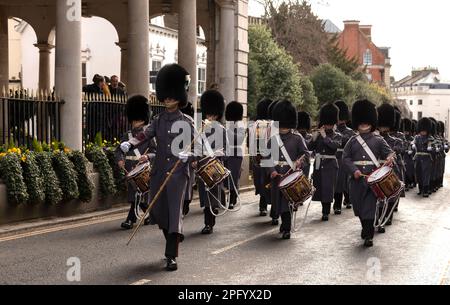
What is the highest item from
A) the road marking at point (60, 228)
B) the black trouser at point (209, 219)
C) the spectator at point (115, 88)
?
the spectator at point (115, 88)

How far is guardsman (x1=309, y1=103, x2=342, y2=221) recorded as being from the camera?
14820 mm

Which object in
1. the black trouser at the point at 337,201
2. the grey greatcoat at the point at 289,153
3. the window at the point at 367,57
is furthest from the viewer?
the window at the point at 367,57

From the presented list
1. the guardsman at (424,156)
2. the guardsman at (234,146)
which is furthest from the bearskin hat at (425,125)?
the guardsman at (234,146)

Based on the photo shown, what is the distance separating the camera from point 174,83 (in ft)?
30.9

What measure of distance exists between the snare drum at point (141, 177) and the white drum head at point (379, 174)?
331cm

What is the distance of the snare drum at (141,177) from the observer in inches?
464

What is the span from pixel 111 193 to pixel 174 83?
18.3ft

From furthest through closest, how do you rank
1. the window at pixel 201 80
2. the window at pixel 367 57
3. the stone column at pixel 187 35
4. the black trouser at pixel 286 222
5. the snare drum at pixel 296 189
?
1. the window at pixel 367 57
2. the window at pixel 201 80
3. the stone column at pixel 187 35
4. the black trouser at pixel 286 222
5. the snare drum at pixel 296 189

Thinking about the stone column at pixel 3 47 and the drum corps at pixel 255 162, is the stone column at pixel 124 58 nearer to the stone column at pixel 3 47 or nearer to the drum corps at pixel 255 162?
the stone column at pixel 3 47

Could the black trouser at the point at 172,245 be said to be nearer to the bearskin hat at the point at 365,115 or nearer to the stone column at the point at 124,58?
the bearskin hat at the point at 365,115

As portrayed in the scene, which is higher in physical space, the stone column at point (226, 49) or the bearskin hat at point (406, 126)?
the stone column at point (226, 49)

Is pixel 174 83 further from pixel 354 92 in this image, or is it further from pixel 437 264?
pixel 354 92

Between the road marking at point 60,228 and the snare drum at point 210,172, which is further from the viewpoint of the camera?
the road marking at point 60,228
